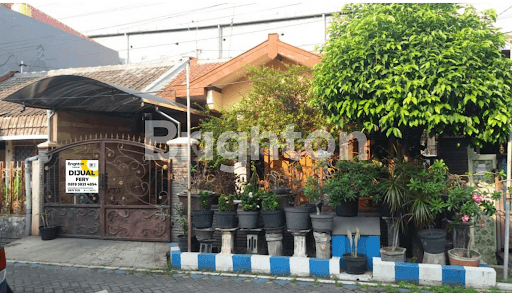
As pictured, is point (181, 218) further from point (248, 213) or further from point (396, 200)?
point (396, 200)

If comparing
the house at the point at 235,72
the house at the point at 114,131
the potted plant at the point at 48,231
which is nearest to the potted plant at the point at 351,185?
the house at the point at 114,131

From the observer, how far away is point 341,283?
6.29 m

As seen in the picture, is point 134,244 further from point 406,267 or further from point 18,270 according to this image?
point 406,267

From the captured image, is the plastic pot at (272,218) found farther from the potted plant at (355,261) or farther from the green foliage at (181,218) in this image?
the green foliage at (181,218)

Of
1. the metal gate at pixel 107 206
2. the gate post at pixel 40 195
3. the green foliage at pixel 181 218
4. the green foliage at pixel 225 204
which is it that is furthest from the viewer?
the gate post at pixel 40 195

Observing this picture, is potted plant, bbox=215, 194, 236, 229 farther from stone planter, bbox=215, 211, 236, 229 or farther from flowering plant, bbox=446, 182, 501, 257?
flowering plant, bbox=446, 182, 501, 257

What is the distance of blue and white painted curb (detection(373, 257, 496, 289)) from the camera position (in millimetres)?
5988

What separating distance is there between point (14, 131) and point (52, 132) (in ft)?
6.43

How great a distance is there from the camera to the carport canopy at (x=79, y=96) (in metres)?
9.06

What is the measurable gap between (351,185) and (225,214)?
2300mm

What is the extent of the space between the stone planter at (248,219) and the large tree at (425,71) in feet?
7.91

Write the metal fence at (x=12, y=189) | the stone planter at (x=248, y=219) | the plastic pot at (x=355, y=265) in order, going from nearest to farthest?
the plastic pot at (x=355, y=265) → the stone planter at (x=248, y=219) → the metal fence at (x=12, y=189)

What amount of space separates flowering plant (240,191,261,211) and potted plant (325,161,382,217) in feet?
4.25

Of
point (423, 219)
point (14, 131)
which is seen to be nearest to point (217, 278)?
point (423, 219)
